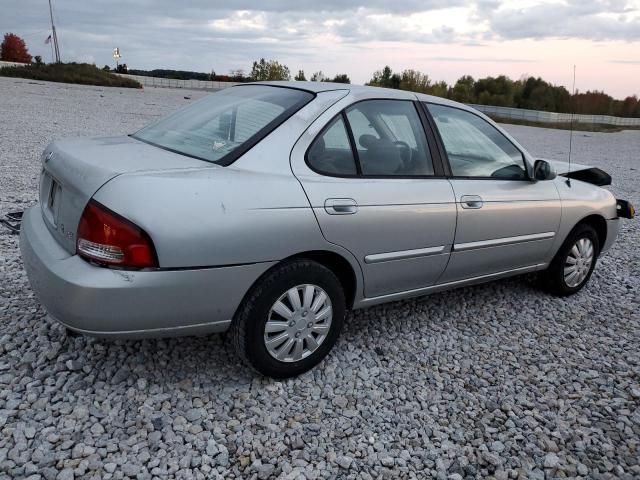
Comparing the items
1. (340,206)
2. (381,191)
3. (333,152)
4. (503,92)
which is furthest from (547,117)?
(340,206)

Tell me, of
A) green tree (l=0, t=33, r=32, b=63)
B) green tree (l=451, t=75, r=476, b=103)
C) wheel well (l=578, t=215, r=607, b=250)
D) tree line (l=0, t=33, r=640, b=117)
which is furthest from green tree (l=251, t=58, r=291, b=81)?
wheel well (l=578, t=215, r=607, b=250)

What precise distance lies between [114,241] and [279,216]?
76 centimetres

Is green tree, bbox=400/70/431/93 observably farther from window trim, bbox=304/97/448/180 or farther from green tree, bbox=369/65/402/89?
window trim, bbox=304/97/448/180

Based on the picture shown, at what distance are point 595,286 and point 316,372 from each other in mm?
3098

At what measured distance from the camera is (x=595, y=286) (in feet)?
16.4

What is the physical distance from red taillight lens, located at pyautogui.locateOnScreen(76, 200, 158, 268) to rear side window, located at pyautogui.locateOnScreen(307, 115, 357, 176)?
3.22 feet

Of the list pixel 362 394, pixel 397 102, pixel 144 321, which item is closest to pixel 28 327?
pixel 144 321

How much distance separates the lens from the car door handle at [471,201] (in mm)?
3525

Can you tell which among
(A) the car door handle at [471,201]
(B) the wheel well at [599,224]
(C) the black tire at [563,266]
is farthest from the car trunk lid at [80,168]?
(B) the wheel well at [599,224]

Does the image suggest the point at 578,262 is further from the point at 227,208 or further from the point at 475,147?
the point at 227,208

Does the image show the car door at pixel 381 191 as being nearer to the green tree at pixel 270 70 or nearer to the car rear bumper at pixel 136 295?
the car rear bumper at pixel 136 295

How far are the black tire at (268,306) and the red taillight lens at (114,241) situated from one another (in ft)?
1.81

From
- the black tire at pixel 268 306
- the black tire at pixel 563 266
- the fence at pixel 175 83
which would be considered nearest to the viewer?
the black tire at pixel 268 306

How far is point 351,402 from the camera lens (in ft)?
9.59
